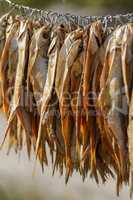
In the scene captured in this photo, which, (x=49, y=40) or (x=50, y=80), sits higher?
(x=49, y=40)

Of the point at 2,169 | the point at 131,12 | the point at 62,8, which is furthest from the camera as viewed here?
the point at 2,169

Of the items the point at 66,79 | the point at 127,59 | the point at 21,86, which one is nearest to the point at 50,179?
the point at 21,86

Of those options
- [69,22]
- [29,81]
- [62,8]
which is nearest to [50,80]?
[29,81]

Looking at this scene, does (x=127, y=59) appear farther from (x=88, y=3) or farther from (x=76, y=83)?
(x=88, y=3)

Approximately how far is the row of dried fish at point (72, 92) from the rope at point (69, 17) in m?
0.04

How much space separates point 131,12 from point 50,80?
39cm

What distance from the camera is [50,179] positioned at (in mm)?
2268

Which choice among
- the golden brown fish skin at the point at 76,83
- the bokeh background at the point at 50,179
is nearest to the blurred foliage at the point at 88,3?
the bokeh background at the point at 50,179

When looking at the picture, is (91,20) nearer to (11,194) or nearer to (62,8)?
(62,8)

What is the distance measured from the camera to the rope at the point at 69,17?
68.3 inches

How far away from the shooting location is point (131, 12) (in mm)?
1896

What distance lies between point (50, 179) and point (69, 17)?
2.46ft

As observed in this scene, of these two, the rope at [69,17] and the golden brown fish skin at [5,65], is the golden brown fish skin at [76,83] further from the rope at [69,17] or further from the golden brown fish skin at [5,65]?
the golden brown fish skin at [5,65]

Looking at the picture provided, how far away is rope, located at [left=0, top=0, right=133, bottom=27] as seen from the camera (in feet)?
5.69
